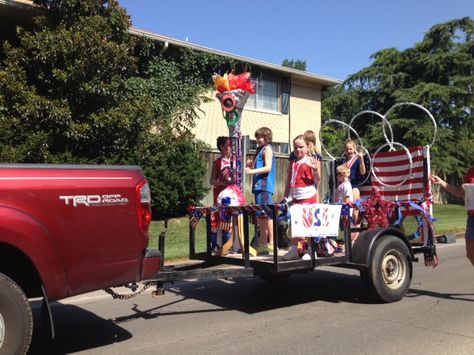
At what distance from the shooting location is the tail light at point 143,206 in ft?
15.5

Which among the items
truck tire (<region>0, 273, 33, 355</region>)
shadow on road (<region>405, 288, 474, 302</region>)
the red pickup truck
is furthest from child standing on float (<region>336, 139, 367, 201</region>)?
truck tire (<region>0, 273, 33, 355</region>)

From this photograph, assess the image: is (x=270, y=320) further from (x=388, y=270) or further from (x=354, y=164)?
(x=354, y=164)

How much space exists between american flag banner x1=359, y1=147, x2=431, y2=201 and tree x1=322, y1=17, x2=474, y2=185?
22.6 metres

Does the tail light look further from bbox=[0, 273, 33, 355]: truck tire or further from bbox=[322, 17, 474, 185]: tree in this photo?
bbox=[322, 17, 474, 185]: tree

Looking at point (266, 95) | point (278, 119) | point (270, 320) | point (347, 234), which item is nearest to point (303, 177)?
point (347, 234)

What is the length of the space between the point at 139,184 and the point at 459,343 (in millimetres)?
3418

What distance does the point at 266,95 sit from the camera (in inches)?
911

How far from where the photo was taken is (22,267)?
14.8 ft

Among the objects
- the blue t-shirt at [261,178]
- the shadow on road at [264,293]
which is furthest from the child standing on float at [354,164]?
the blue t-shirt at [261,178]

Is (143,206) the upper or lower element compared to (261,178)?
lower

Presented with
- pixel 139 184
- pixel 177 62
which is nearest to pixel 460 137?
pixel 177 62

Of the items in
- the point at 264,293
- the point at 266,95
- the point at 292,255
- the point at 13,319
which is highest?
the point at 266,95

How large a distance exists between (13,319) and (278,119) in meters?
20.2

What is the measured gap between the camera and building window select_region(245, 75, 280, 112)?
74.1 feet
